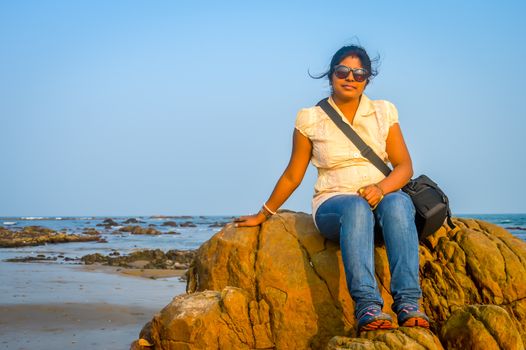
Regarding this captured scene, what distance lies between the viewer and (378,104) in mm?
5477

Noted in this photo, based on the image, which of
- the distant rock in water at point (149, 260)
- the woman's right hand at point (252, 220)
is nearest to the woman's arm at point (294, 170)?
the woman's right hand at point (252, 220)

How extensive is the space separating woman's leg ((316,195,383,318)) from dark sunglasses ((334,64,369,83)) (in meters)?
1.15

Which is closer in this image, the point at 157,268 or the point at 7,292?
the point at 7,292

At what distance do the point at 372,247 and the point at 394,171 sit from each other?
85 centimetres

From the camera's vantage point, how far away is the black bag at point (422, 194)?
A: 5047 millimetres

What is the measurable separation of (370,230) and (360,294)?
49 centimetres

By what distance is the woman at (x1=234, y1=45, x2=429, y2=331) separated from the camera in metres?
4.49

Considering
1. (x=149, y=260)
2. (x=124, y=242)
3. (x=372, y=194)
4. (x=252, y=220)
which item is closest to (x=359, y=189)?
(x=372, y=194)

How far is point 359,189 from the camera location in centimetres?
488

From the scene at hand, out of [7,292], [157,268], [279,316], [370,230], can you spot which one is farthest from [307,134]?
[157,268]

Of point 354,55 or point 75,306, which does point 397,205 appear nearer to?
point 354,55

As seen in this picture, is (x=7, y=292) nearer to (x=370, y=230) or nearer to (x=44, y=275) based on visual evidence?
(x=44, y=275)

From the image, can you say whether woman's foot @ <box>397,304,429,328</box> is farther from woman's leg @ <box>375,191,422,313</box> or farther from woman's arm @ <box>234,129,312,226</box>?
woman's arm @ <box>234,129,312,226</box>

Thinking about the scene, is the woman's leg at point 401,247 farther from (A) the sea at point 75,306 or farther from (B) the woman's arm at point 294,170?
(A) the sea at point 75,306
